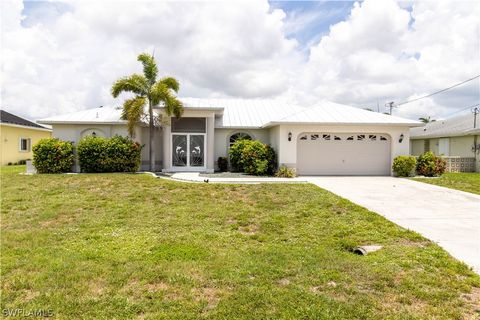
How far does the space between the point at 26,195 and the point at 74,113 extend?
11209 mm

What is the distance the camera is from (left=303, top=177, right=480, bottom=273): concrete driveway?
5845 mm

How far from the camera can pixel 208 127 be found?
18.7 meters

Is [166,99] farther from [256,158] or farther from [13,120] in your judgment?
[13,120]

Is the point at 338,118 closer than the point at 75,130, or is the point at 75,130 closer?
the point at 338,118

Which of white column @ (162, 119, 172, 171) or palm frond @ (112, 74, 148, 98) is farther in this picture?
white column @ (162, 119, 172, 171)

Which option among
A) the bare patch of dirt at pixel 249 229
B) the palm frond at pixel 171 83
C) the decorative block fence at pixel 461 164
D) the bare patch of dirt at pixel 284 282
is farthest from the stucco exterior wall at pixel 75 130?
the decorative block fence at pixel 461 164

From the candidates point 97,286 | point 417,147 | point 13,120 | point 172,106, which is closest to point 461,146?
point 417,147

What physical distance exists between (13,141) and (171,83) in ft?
53.0

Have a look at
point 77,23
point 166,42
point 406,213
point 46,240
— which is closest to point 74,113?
point 166,42

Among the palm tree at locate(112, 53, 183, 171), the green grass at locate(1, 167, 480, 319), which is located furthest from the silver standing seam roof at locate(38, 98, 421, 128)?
the green grass at locate(1, 167, 480, 319)

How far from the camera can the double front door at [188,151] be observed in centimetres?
1875

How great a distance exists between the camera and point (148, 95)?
707 inches

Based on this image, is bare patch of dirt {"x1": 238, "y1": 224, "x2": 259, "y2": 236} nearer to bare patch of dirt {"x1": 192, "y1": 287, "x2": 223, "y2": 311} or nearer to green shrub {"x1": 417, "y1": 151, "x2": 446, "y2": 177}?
bare patch of dirt {"x1": 192, "y1": 287, "x2": 223, "y2": 311}

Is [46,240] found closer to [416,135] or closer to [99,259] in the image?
[99,259]
